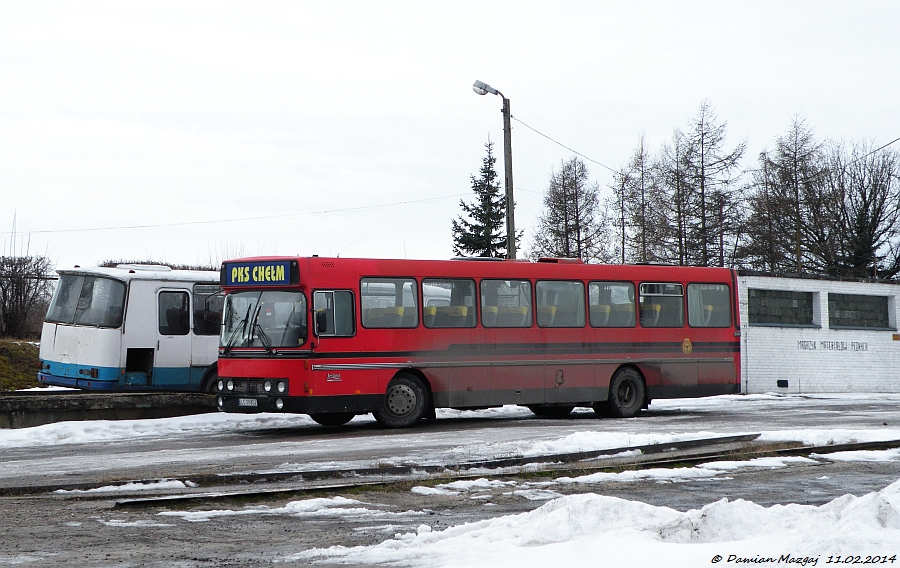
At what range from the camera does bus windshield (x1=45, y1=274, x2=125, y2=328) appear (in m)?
20.4

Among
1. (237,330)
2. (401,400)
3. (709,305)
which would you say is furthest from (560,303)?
(237,330)

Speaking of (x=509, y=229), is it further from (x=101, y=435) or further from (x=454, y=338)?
(x=101, y=435)

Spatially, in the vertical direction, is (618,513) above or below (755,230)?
below

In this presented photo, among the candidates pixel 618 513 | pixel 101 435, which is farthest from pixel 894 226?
pixel 618 513

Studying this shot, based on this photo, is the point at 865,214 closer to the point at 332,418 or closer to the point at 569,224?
the point at 569,224

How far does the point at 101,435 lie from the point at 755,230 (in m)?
38.0

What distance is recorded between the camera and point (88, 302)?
2064 centimetres

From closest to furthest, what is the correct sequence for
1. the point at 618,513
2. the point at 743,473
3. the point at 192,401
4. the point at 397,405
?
the point at 618,513 < the point at 743,473 < the point at 397,405 < the point at 192,401

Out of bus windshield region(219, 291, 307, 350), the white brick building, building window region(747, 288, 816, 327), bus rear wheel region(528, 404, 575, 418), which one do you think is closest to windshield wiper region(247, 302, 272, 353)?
bus windshield region(219, 291, 307, 350)

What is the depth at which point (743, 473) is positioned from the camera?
A: 1092cm

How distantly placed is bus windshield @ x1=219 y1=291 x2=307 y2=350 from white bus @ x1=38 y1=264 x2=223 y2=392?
13.1 ft

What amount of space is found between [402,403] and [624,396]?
5064 millimetres

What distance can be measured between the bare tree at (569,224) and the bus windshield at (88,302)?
37606mm

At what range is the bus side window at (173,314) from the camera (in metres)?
20.9
